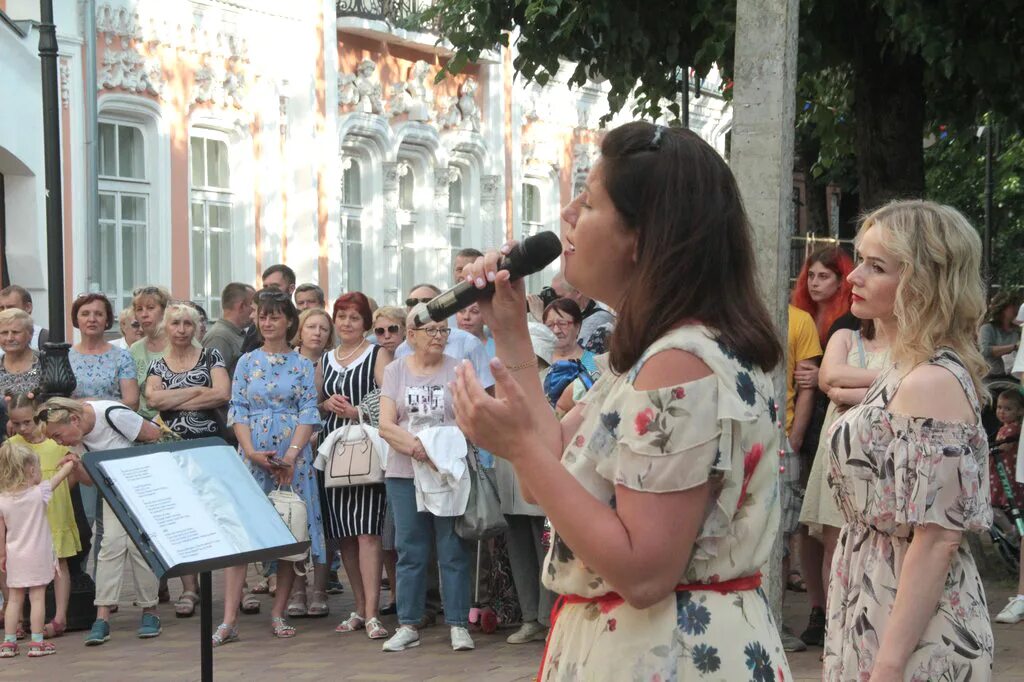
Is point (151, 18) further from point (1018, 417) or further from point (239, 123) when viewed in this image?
point (1018, 417)

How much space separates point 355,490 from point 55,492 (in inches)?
66.4

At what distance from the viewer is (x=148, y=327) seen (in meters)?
10.6

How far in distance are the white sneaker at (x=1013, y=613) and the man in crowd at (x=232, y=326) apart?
5057 mm

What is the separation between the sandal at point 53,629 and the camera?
923 centimetres

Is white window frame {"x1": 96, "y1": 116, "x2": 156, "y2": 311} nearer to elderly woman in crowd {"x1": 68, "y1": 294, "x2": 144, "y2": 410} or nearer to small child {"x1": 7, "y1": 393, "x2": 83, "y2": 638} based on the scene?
elderly woman in crowd {"x1": 68, "y1": 294, "x2": 144, "y2": 410}

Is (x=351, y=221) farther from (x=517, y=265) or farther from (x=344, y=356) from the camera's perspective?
(x=517, y=265)

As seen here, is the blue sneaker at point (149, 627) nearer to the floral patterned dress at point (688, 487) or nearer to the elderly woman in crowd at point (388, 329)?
the elderly woman in crowd at point (388, 329)

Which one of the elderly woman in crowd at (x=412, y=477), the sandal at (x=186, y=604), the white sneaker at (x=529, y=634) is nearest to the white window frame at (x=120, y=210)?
the sandal at (x=186, y=604)

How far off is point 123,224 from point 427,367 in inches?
419

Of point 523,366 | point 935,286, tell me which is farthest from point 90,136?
point 523,366

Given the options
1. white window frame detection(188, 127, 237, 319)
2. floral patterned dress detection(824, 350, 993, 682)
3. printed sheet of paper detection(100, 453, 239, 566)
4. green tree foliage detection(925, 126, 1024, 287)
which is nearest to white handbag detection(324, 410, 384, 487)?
printed sheet of paper detection(100, 453, 239, 566)

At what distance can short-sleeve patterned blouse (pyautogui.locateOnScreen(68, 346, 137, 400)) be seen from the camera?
992 cm

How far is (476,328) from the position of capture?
31.5ft

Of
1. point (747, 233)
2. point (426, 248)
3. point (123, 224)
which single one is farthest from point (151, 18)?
point (747, 233)
